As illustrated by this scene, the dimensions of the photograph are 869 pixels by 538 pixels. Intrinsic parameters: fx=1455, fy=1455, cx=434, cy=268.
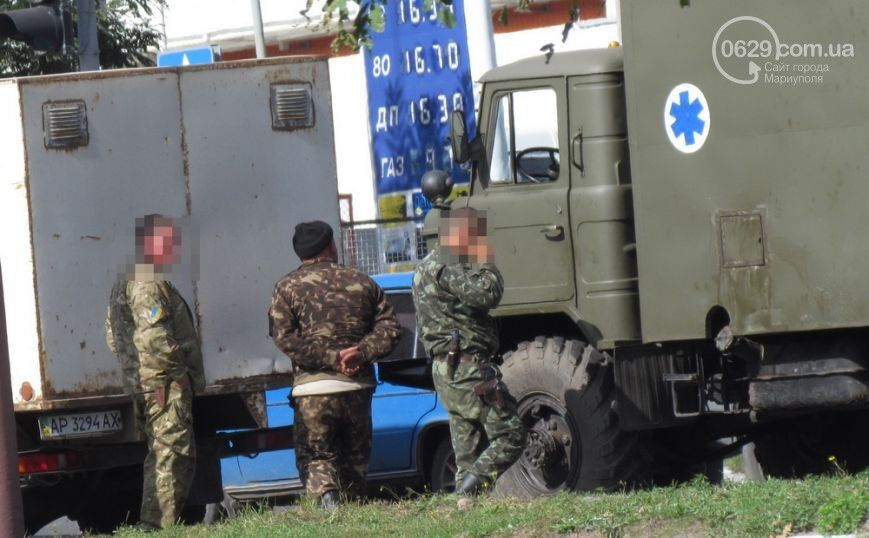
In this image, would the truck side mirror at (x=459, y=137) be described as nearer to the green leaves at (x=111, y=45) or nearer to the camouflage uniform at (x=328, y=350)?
the camouflage uniform at (x=328, y=350)

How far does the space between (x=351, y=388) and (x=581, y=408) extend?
4.58 feet

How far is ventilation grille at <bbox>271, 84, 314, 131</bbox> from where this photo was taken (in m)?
8.91

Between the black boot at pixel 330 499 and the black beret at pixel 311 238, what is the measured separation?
1326 mm

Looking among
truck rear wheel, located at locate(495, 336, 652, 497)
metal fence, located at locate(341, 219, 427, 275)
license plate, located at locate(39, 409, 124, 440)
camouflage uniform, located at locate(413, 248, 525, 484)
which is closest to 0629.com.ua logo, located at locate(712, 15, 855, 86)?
camouflage uniform, located at locate(413, 248, 525, 484)

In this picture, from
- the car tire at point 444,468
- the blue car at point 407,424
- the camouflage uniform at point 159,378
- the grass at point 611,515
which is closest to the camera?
the grass at point 611,515

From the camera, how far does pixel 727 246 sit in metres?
8.02

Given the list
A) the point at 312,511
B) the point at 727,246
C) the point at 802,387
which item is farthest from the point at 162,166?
the point at 802,387

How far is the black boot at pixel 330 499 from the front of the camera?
312 inches

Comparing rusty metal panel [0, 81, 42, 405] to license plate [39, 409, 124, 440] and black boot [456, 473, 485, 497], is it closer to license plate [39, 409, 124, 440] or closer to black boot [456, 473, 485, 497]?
license plate [39, 409, 124, 440]

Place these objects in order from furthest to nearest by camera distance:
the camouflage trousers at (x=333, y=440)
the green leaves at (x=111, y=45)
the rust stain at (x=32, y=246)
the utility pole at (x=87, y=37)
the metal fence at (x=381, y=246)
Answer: the green leaves at (x=111, y=45) → the metal fence at (x=381, y=246) → the utility pole at (x=87, y=37) → the rust stain at (x=32, y=246) → the camouflage trousers at (x=333, y=440)

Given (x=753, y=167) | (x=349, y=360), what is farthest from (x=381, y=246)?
(x=753, y=167)

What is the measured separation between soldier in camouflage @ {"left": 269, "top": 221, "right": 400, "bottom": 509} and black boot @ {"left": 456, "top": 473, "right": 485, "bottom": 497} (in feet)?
2.23

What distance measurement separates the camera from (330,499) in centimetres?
795

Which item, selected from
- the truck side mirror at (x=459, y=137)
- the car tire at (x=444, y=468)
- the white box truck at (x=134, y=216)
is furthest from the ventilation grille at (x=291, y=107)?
the car tire at (x=444, y=468)
